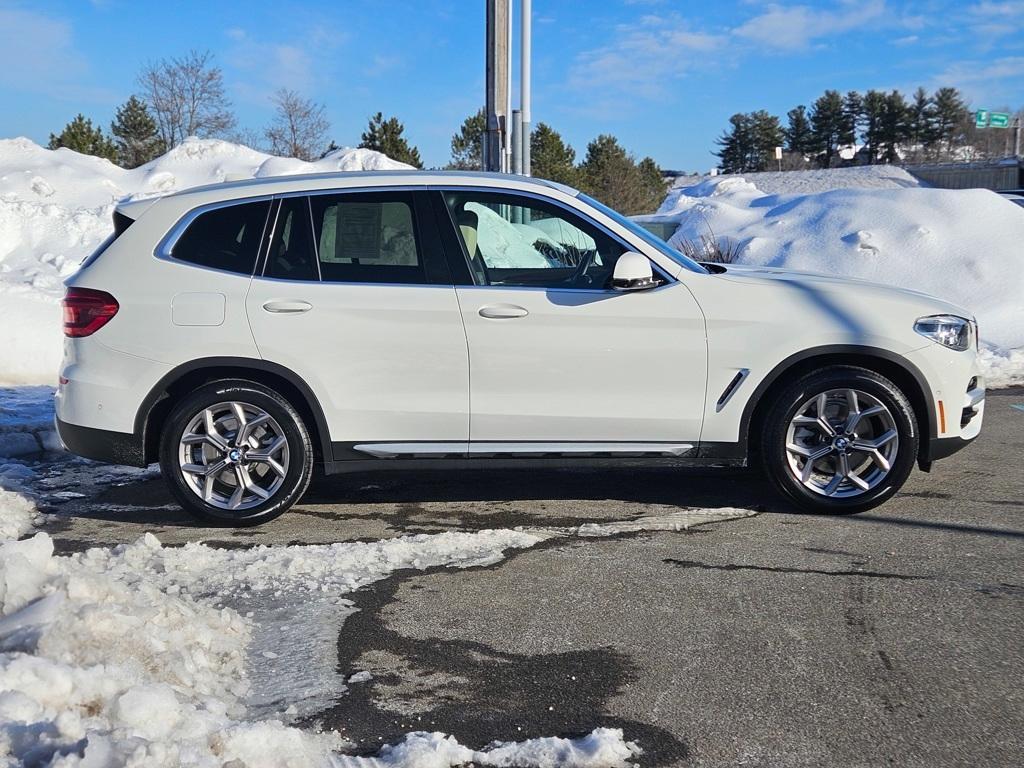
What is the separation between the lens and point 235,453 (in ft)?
17.4

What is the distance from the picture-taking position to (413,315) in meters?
5.14

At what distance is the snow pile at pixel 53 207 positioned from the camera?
9.20m

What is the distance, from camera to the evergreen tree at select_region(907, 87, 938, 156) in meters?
87.7

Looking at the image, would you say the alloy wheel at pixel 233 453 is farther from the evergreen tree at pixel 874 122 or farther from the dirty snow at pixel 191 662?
the evergreen tree at pixel 874 122

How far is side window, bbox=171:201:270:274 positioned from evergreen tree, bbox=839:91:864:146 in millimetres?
96009

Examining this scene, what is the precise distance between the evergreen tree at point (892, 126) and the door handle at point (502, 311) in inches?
3581

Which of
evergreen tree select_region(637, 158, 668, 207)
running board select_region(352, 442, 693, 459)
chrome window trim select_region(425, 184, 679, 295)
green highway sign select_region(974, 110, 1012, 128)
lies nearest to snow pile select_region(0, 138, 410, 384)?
chrome window trim select_region(425, 184, 679, 295)

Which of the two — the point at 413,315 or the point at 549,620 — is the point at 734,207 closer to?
the point at 413,315

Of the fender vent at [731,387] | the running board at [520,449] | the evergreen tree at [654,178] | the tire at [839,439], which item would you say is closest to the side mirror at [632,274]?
the fender vent at [731,387]

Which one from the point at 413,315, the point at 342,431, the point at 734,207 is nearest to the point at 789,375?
the point at 413,315

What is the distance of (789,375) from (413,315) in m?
2.05

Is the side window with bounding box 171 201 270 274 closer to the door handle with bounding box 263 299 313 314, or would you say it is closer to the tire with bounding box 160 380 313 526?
the door handle with bounding box 263 299 313 314

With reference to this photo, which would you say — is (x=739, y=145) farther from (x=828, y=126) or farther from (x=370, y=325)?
(x=370, y=325)

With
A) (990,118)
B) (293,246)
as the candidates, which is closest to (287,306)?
(293,246)
